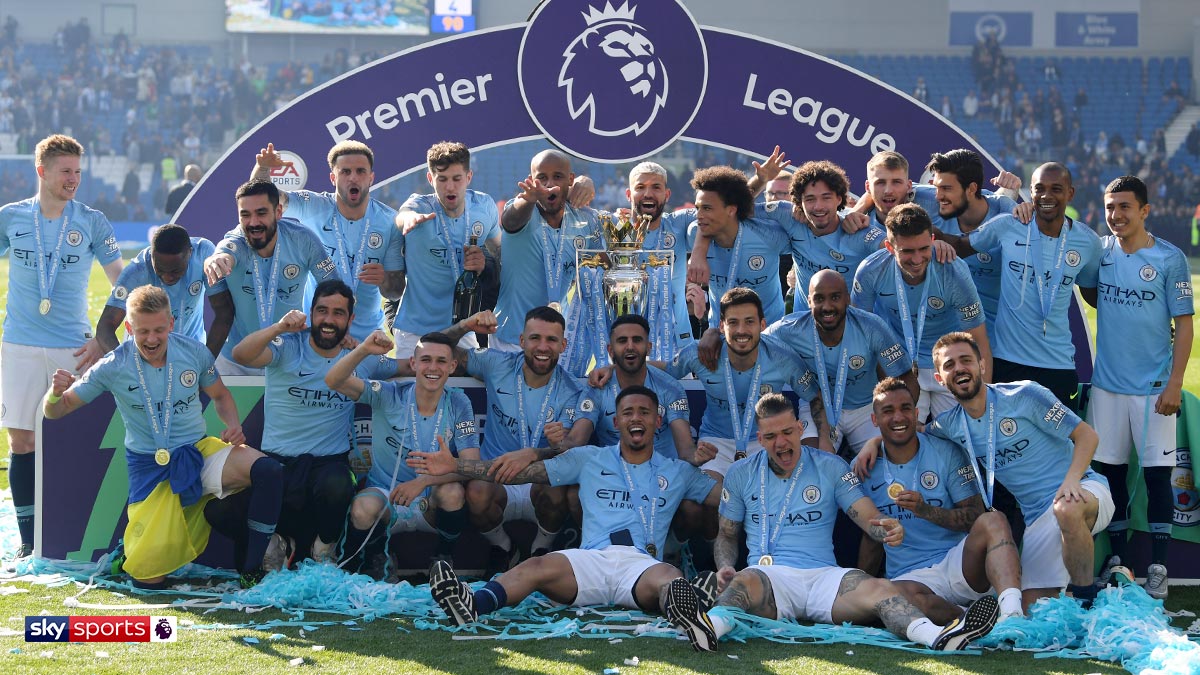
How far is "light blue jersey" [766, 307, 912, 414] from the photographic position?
6090 mm

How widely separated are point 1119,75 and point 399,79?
31.1 meters

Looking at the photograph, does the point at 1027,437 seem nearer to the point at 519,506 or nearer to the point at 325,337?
the point at 519,506

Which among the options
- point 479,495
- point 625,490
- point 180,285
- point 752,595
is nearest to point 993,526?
point 752,595

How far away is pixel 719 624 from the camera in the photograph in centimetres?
490

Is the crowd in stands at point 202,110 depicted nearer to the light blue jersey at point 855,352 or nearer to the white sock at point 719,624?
the light blue jersey at point 855,352

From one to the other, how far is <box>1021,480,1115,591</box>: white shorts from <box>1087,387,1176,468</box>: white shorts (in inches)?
26.5

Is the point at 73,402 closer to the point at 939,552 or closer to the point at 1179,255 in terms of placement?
the point at 939,552

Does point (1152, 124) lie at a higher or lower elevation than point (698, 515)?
higher

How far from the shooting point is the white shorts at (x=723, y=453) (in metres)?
6.07

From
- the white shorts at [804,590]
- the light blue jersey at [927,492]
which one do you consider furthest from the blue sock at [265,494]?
the light blue jersey at [927,492]

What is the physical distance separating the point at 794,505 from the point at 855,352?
967mm

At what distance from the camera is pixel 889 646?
16.0ft

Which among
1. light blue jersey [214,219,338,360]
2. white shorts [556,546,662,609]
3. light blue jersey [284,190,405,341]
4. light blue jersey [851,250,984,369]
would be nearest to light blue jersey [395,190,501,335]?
light blue jersey [284,190,405,341]

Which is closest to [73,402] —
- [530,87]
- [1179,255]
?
[530,87]
